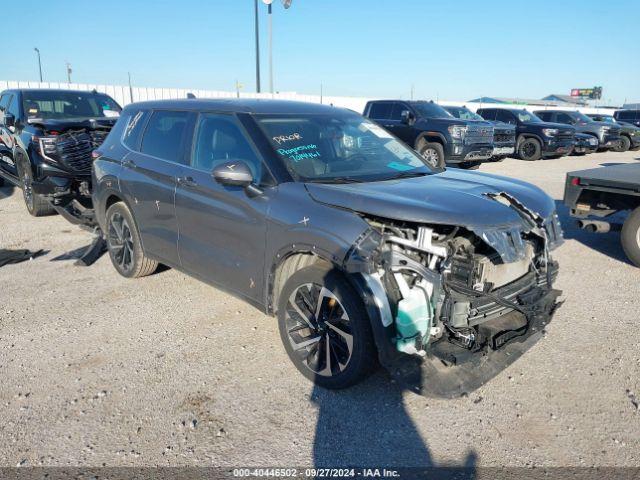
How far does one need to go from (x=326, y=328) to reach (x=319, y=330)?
0.07 metres

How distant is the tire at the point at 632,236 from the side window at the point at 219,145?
4728 mm

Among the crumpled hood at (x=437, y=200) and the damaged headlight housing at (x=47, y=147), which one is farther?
the damaged headlight housing at (x=47, y=147)

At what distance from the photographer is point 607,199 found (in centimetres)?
645

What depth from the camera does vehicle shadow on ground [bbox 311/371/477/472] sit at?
2756 millimetres

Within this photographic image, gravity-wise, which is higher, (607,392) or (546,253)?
(546,253)

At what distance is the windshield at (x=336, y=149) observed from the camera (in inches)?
147

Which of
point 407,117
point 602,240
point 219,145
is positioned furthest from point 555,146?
point 219,145

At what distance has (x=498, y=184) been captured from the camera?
3.82 m

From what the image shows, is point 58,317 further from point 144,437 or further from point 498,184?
point 498,184

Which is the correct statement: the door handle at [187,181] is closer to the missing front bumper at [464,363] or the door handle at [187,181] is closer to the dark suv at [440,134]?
the missing front bumper at [464,363]

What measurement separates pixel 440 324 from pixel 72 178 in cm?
637

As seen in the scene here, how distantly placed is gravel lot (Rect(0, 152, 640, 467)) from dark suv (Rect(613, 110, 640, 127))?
86.6 ft

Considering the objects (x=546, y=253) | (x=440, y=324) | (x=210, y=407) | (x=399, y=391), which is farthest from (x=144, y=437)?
(x=546, y=253)

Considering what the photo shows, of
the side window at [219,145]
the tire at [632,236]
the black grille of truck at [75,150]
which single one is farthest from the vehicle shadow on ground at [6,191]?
the tire at [632,236]
